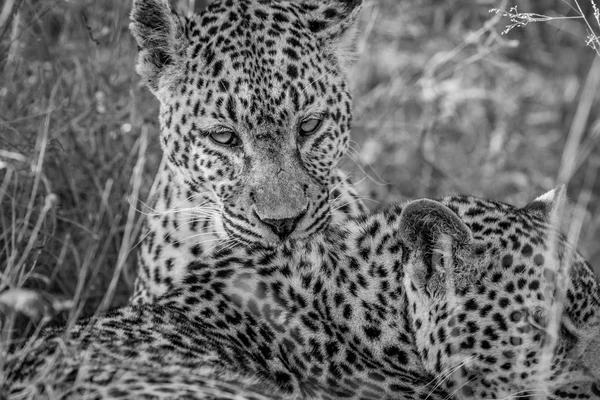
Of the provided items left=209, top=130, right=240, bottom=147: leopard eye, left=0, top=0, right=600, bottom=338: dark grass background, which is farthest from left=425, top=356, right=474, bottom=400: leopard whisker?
left=209, top=130, right=240, bottom=147: leopard eye

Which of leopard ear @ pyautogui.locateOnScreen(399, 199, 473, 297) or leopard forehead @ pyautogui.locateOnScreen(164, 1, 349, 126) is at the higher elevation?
leopard forehead @ pyautogui.locateOnScreen(164, 1, 349, 126)

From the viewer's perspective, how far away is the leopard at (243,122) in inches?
275

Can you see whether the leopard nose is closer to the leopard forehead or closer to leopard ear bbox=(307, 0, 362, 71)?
the leopard forehead

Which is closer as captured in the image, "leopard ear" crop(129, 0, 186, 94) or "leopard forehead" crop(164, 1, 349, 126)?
"leopard forehead" crop(164, 1, 349, 126)

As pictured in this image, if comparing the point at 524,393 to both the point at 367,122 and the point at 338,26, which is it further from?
the point at 367,122

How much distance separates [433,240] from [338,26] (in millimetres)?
2442

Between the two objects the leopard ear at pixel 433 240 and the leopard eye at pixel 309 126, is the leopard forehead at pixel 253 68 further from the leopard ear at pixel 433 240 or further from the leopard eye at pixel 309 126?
the leopard ear at pixel 433 240

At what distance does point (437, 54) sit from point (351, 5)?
3778 mm

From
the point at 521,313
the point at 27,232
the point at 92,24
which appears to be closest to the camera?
the point at 521,313

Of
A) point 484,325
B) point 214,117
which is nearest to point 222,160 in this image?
point 214,117

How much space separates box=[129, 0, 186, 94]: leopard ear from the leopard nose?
141 centimetres

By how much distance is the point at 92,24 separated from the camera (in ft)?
30.7

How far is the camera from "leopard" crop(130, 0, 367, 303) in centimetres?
699

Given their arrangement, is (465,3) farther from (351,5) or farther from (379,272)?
(379,272)
